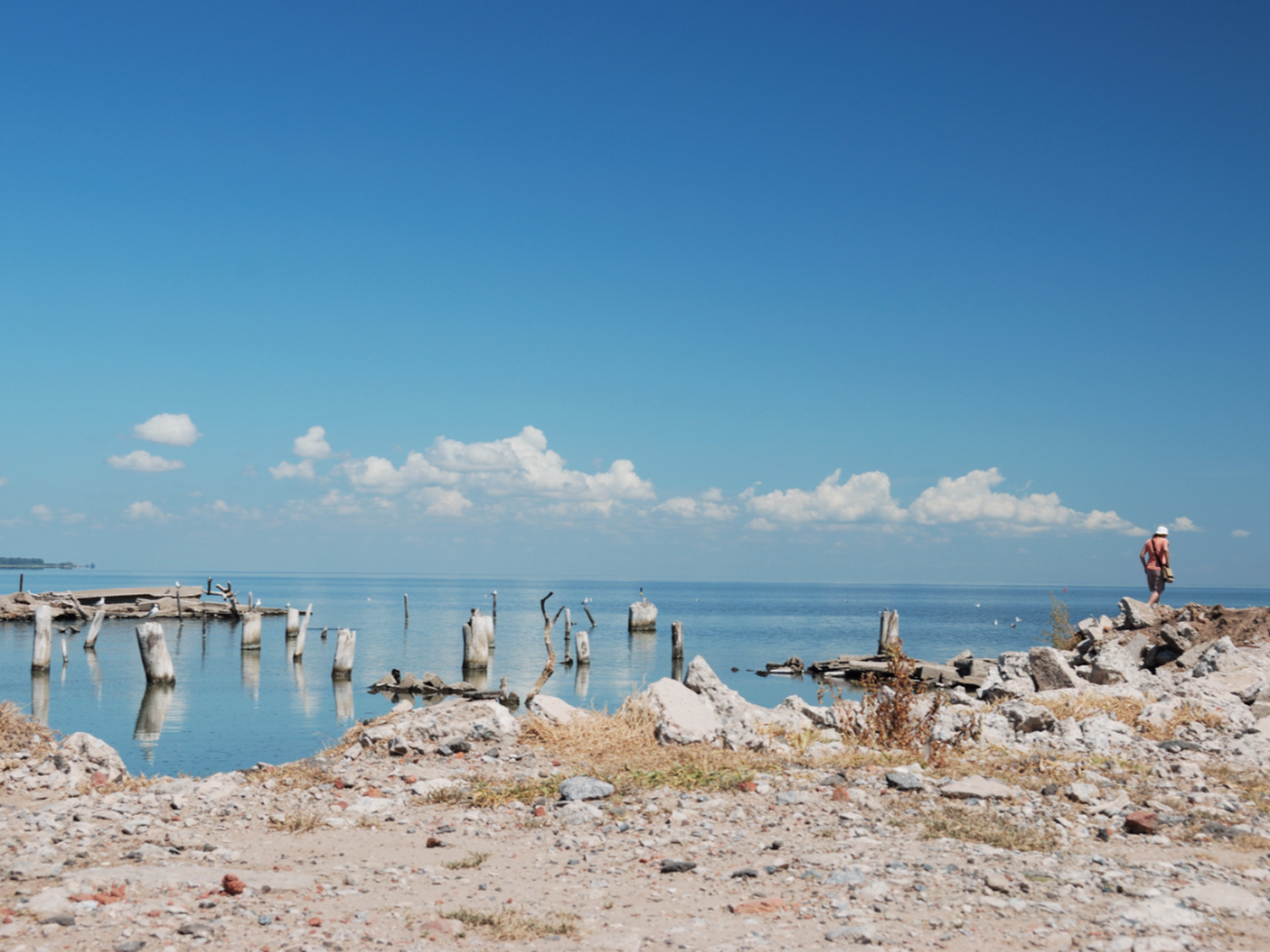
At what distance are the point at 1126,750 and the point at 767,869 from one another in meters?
5.57

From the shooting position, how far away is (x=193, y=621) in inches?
2293

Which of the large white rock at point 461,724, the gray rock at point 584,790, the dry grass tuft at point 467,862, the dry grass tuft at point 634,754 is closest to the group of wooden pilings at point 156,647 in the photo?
the large white rock at point 461,724

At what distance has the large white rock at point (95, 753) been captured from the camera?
10086 millimetres

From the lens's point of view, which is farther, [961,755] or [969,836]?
[961,755]

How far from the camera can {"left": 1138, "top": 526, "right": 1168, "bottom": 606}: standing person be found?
1972cm

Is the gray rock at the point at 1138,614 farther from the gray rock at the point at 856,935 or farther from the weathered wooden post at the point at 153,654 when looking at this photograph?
the weathered wooden post at the point at 153,654


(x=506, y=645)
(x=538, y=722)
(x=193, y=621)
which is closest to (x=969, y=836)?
(x=538, y=722)

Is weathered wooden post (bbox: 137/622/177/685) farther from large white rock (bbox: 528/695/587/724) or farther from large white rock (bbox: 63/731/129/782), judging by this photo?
large white rock (bbox: 528/695/587/724)

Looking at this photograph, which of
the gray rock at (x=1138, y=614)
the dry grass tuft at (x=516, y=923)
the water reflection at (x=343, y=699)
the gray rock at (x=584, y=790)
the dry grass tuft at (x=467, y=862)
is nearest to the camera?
the dry grass tuft at (x=516, y=923)

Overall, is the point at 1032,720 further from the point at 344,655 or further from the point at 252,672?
the point at 252,672

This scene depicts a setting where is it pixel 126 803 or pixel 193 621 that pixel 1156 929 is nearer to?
pixel 126 803

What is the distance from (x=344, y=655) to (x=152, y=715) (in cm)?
866

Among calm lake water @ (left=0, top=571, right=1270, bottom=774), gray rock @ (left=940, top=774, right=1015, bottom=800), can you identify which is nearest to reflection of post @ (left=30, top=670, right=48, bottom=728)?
calm lake water @ (left=0, top=571, right=1270, bottom=774)

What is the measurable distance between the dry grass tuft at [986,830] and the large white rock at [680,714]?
348cm
